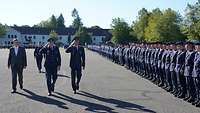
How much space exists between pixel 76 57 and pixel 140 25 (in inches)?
3883

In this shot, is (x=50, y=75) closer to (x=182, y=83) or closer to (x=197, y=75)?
(x=182, y=83)

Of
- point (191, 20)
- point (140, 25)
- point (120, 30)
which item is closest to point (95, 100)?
point (191, 20)

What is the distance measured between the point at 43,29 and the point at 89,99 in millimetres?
180356

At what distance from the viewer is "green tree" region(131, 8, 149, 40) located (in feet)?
366

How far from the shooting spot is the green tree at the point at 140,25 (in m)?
112

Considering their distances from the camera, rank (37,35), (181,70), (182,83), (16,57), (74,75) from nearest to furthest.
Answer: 1. (181,70)
2. (182,83)
3. (74,75)
4. (16,57)
5. (37,35)

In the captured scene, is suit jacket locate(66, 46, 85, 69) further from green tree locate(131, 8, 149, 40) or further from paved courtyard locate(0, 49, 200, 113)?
green tree locate(131, 8, 149, 40)

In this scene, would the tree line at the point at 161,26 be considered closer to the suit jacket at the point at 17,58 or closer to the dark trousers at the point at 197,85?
the suit jacket at the point at 17,58

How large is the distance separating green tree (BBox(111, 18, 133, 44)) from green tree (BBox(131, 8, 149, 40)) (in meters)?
2.24

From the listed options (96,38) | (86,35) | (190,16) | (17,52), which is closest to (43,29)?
(96,38)

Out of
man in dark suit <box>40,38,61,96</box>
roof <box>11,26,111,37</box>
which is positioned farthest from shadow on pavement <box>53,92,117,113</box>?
roof <box>11,26,111,37</box>

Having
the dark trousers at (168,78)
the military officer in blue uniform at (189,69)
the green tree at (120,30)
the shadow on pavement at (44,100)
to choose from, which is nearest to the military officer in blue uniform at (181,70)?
the military officer in blue uniform at (189,69)

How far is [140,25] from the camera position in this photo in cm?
11406

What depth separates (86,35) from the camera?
157500 millimetres
